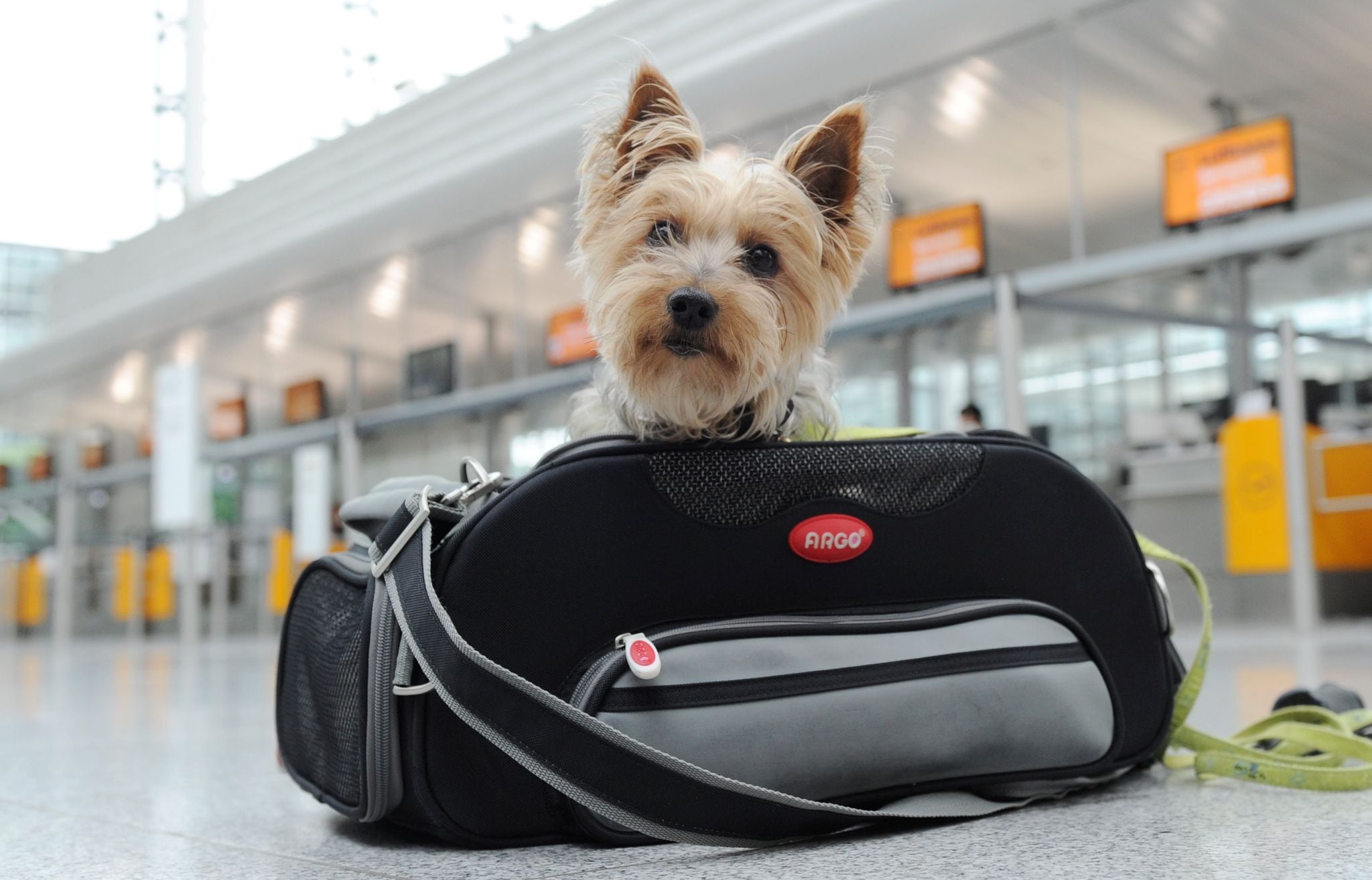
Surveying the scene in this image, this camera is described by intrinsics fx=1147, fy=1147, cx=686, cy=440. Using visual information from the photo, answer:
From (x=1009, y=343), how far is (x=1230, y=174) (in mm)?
6346

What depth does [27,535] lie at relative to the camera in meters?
19.5

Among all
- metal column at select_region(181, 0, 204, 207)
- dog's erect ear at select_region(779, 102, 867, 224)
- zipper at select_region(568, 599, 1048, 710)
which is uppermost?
metal column at select_region(181, 0, 204, 207)

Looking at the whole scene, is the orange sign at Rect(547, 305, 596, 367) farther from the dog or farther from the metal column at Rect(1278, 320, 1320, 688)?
the dog

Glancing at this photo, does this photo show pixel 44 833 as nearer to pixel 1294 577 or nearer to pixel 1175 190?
pixel 1294 577

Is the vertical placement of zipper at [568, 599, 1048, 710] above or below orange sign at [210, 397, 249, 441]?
below

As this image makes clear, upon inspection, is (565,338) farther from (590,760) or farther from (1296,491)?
(590,760)

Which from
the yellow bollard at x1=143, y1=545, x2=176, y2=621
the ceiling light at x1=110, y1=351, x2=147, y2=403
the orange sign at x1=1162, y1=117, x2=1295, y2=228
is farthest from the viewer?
the ceiling light at x1=110, y1=351, x2=147, y2=403

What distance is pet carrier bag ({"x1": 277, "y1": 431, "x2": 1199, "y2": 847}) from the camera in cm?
150

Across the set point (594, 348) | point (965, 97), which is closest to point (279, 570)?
point (965, 97)

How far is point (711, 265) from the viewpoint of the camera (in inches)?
69.7

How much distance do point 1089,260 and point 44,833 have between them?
353 inches

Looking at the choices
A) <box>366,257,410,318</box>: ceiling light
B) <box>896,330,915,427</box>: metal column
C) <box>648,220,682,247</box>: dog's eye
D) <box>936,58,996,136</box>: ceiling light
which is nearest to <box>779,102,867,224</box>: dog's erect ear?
<box>648,220,682,247</box>: dog's eye

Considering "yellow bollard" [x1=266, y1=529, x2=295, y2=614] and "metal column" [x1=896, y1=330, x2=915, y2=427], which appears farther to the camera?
"yellow bollard" [x1=266, y1=529, x2=295, y2=614]

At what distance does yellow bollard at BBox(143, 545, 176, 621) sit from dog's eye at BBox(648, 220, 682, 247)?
53.8 feet
